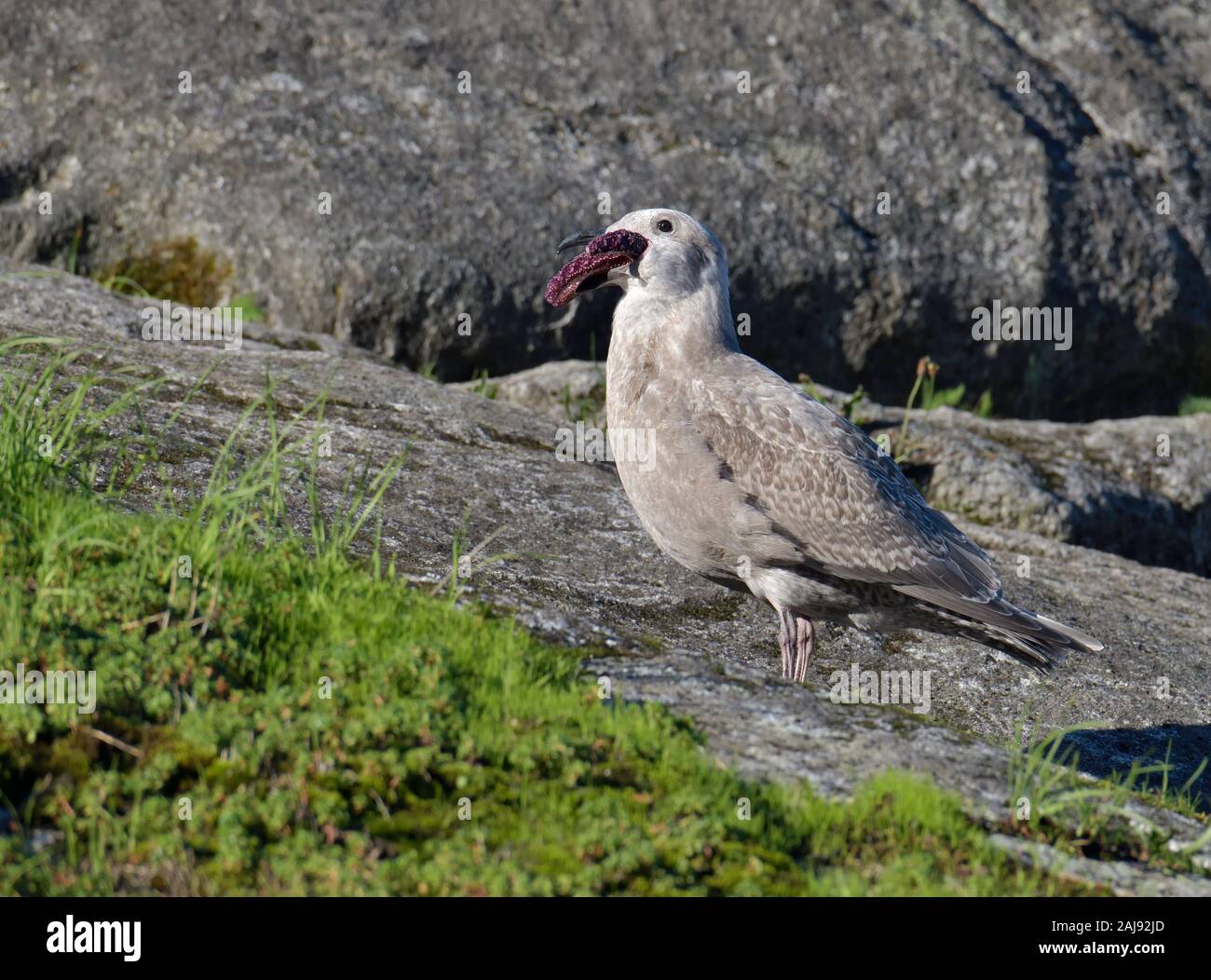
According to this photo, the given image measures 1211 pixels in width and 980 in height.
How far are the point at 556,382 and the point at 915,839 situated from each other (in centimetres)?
677

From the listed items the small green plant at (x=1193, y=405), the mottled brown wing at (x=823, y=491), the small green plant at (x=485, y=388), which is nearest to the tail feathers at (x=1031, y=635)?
the mottled brown wing at (x=823, y=491)

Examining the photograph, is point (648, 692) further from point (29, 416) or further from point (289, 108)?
point (289, 108)

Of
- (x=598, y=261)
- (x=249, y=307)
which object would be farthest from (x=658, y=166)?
(x=598, y=261)

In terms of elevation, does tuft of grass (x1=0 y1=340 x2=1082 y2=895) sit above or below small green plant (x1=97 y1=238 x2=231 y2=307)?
below

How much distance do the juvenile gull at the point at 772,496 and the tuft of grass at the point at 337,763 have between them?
153 cm

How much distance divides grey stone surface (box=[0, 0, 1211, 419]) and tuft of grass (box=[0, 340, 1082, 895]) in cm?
559

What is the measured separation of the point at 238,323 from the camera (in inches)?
395

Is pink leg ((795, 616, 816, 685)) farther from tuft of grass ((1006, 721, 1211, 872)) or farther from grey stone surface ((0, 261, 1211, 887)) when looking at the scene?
tuft of grass ((1006, 721, 1211, 872))

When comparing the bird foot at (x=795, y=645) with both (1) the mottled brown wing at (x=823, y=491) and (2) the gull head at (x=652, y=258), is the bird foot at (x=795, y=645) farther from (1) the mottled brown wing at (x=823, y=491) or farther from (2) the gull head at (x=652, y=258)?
(2) the gull head at (x=652, y=258)

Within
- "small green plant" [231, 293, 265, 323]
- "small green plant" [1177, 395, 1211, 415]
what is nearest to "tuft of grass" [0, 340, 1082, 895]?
"small green plant" [231, 293, 265, 323]

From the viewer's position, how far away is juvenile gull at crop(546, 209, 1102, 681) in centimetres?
669

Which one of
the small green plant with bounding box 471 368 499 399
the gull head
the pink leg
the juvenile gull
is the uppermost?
the gull head

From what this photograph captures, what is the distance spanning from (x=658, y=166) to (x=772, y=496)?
5611 mm
